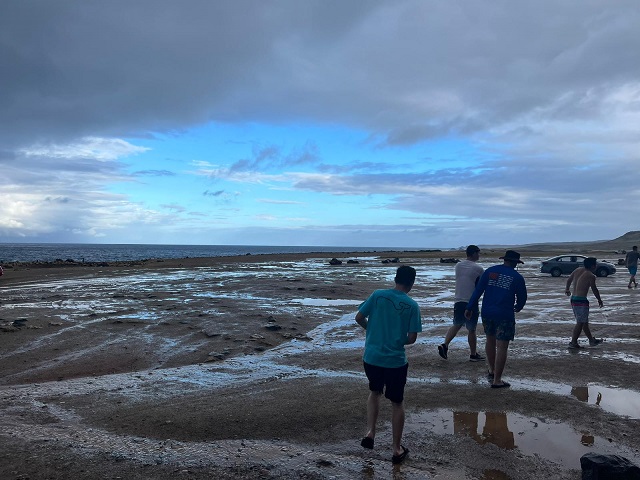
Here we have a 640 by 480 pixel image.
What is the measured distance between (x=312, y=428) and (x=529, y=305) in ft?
44.4

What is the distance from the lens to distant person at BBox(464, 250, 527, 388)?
7.61m

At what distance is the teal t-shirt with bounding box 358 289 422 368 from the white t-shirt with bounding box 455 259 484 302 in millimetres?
4375

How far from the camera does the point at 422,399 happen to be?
702 cm

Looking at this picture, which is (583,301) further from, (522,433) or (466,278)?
(522,433)

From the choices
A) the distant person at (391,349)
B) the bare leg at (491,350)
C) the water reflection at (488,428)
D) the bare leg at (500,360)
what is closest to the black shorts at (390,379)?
the distant person at (391,349)

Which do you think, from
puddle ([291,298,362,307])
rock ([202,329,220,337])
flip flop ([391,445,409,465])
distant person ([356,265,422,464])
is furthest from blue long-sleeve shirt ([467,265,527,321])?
puddle ([291,298,362,307])

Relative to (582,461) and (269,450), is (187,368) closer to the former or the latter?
(269,450)

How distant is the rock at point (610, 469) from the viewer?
426cm

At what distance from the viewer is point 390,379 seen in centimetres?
525

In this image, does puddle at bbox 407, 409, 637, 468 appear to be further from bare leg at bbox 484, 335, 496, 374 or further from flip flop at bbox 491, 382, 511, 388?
bare leg at bbox 484, 335, 496, 374

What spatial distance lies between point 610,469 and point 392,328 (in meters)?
2.22

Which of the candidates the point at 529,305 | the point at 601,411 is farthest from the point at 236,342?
the point at 529,305

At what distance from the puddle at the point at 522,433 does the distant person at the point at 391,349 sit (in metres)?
0.90

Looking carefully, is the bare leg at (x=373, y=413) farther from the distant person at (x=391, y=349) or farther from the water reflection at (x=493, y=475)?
the water reflection at (x=493, y=475)
